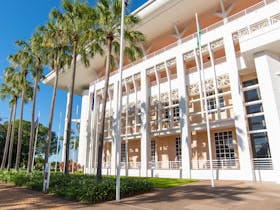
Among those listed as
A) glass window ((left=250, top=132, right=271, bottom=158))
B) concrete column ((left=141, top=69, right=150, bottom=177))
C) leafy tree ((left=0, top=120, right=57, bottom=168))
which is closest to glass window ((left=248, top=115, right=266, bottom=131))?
glass window ((left=250, top=132, right=271, bottom=158))

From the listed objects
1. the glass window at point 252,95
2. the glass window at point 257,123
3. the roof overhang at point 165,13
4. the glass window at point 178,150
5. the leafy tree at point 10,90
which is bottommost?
the glass window at point 178,150

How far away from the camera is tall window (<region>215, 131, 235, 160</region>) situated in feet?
58.9

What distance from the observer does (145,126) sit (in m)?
21.9

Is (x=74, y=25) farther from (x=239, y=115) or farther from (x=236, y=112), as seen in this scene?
(x=239, y=115)

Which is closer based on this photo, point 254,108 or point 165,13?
point 254,108

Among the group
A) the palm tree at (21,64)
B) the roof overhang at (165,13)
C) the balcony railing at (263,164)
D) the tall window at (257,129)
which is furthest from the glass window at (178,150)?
the palm tree at (21,64)

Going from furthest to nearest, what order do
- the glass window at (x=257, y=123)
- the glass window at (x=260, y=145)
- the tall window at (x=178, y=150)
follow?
the tall window at (x=178, y=150) → the glass window at (x=257, y=123) → the glass window at (x=260, y=145)

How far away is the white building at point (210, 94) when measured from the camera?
46.3ft

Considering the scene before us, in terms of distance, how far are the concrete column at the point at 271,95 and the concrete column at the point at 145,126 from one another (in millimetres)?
11430

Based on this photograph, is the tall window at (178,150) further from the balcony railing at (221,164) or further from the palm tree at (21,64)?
the palm tree at (21,64)

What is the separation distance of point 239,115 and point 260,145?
3571 mm

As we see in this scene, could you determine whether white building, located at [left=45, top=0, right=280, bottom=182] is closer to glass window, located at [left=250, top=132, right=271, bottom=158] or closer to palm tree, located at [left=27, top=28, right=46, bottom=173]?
glass window, located at [left=250, top=132, right=271, bottom=158]

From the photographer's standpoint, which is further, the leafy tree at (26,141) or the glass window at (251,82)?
the leafy tree at (26,141)

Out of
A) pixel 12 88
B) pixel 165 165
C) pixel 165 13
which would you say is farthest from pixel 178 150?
pixel 12 88
